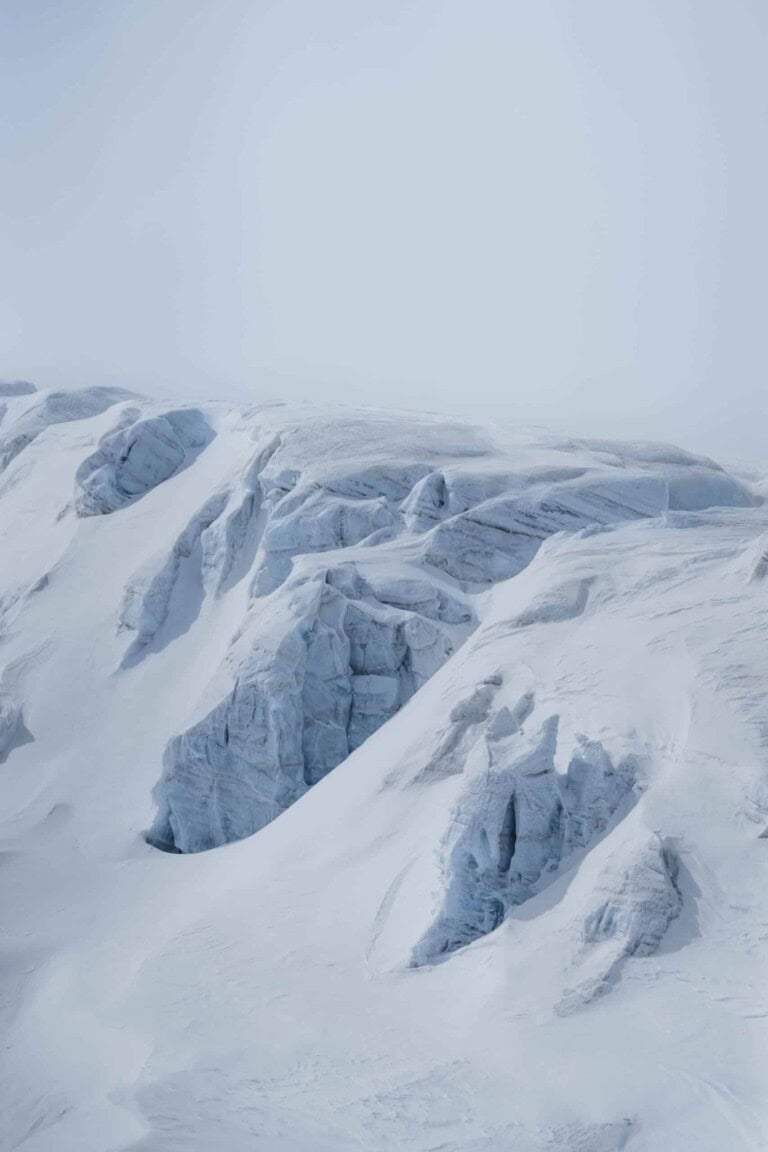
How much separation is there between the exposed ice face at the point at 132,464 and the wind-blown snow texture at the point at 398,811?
4.65m

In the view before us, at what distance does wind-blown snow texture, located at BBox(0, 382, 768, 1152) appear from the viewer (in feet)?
49.1

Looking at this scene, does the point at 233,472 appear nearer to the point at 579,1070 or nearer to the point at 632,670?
the point at 632,670

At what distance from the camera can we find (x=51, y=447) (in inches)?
2418

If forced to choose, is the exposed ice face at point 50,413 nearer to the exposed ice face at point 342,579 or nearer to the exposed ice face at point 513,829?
the exposed ice face at point 342,579

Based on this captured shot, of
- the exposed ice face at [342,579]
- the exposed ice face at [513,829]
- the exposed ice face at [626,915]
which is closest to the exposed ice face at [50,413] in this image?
the exposed ice face at [342,579]

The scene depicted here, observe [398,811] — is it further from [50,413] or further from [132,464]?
[50,413]

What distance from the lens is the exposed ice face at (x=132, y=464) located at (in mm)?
47312

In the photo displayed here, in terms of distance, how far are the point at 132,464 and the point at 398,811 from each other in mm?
30361

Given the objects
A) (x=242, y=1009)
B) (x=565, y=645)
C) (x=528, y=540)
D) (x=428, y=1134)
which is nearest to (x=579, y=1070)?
(x=428, y=1134)

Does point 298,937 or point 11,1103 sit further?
point 298,937

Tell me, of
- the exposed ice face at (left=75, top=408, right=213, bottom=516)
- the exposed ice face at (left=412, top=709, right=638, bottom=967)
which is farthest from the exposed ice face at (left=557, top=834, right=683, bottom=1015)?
the exposed ice face at (left=75, top=408, right=213, bottom=516)

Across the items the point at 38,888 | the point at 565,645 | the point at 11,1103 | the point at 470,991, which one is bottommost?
the point at 38,888

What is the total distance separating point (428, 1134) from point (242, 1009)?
5.44 metres

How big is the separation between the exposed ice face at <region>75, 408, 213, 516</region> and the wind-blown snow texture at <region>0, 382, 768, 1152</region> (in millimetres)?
4652
